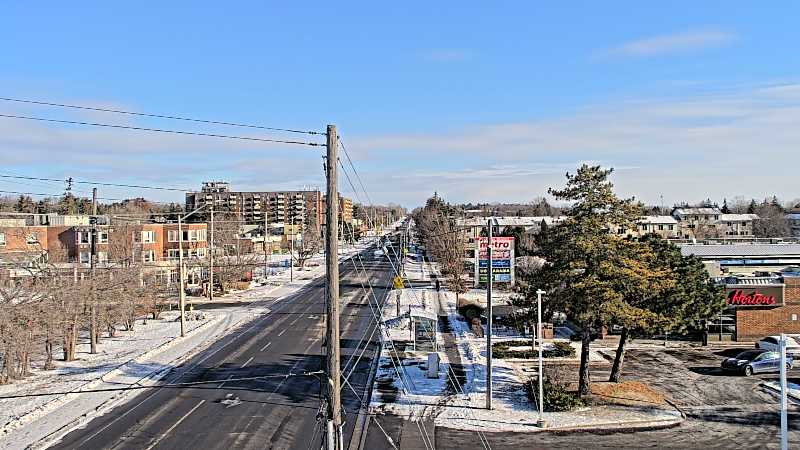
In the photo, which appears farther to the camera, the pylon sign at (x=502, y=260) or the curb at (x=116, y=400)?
the pylon sign at (x=502, y=260)

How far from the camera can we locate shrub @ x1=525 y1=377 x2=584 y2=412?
22219 mm

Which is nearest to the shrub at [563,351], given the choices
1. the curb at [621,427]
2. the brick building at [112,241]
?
the curb at [621,427]

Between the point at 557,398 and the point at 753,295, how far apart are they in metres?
18.1

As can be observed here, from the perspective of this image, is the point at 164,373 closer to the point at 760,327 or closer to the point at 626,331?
the point at 626,331

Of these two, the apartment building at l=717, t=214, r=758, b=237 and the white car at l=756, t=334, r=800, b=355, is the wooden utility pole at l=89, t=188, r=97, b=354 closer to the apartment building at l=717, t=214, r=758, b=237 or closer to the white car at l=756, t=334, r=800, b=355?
the white car at l=756, t=334, r=800, b=355

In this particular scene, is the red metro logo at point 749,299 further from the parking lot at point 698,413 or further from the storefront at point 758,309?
the parking lot at point 698,413

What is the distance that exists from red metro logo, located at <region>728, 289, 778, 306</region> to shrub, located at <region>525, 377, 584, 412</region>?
15.6m

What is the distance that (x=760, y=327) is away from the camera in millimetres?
Answer: 35125

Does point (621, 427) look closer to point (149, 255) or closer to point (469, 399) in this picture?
point (469, 399)

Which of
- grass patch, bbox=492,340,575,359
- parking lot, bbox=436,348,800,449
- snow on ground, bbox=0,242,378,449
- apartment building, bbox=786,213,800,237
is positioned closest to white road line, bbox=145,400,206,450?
snow on ground, bbox=0,242,378,449

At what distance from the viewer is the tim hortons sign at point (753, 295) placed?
34531 millimetres

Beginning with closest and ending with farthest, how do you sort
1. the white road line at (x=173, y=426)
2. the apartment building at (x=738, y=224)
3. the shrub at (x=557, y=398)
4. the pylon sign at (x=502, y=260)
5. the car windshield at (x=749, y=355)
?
the white road line at (x=173, y=426)
the shrub at (x=557, y=398)
the pylon sign at (x=502, y=260)
the car windshield at (x=749, y=355)
the apartment building at (x=738, y=224)

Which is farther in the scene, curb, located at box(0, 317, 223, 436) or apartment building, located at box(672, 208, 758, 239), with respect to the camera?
apartment building, located at box(672, 208, 758, 239)

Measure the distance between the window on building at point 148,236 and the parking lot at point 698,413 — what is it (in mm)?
48126
